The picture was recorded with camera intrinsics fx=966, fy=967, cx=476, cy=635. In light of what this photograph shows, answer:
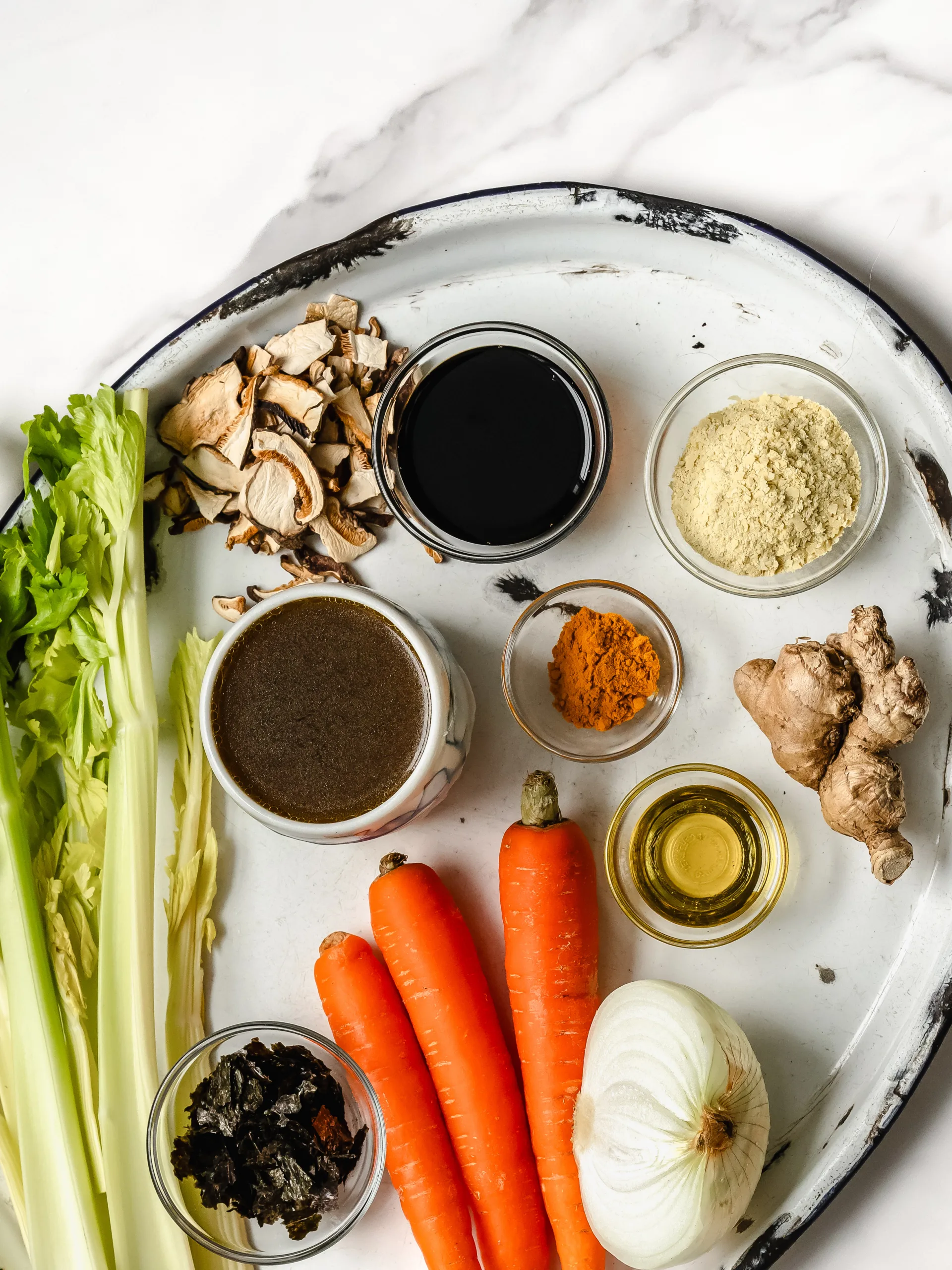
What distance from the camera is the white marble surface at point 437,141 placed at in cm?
156

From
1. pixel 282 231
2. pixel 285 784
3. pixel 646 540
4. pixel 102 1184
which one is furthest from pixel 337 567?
pixel 102 1184

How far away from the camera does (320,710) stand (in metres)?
1.39

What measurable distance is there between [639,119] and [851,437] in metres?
0.64

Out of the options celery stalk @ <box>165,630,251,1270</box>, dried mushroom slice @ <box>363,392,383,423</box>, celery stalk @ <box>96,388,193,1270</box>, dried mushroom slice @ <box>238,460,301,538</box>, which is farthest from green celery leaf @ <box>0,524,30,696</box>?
dried mushroom slice @ <box>363,392,383,423</box>

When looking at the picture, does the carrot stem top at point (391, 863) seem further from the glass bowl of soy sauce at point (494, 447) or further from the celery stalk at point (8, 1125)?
the celery stalk at point (8, 1125)

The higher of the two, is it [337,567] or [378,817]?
[337,567]

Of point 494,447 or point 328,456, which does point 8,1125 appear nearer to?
point 328,456

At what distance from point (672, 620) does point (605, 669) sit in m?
0.15

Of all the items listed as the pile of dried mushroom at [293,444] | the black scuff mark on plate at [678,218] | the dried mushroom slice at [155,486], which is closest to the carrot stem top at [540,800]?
the pile of dried mushroom at [293,444]

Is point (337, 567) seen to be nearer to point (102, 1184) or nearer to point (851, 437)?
point (851, 437)

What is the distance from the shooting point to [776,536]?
1436mm

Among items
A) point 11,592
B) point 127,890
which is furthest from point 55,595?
point 127,890

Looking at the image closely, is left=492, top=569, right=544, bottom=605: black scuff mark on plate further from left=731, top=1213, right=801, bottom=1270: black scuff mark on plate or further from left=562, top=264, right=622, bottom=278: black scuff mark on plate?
left=731, top=1213, right=801, bottom=1270: black scuff mark on plate

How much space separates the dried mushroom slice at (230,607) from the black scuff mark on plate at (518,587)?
41 cm
